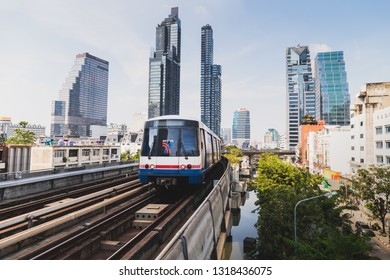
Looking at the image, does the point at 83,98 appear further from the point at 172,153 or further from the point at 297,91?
the point at 172,153

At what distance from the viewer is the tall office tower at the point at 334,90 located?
113 metres

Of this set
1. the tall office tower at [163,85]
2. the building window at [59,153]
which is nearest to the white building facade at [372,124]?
the building window at [59,153]

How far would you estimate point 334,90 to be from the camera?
117000 millimetres

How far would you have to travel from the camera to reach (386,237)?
23.6 m

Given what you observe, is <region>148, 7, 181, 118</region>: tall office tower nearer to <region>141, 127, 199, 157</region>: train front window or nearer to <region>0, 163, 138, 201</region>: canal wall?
<region>0, 163, 138, 201</region>: canal wall

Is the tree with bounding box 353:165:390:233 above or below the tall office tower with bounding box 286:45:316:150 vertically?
below

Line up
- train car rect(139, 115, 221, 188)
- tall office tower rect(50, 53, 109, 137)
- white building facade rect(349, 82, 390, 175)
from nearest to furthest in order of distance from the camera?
train car rect(139, 115, 221, 188) → white building facade rect(349, 82, 390, 175) → tall office tower rect(50, 53, 109, 137)

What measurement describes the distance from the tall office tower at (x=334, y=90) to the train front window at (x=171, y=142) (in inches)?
4798

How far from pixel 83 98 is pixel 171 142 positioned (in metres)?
156

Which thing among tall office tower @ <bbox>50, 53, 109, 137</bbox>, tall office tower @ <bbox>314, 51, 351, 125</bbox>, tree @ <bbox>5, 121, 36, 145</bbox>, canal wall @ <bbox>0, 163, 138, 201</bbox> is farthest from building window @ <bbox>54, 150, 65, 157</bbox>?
tall office tower @ <bbox>314, 51, 351, 125</bbox>

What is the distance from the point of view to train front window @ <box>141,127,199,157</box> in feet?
33.0

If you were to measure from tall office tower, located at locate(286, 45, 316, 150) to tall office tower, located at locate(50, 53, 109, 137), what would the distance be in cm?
10877

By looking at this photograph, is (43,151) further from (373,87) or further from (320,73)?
(320,73)
